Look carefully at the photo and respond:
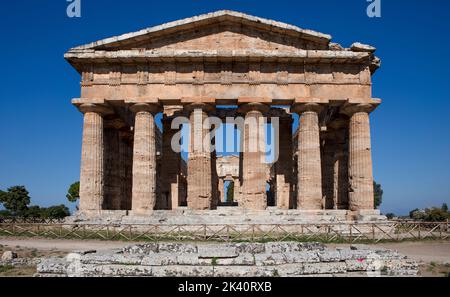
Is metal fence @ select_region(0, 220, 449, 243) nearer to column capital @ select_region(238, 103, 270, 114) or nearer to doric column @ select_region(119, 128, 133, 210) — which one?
column capital @ select_region(238, 103, 270, 114)

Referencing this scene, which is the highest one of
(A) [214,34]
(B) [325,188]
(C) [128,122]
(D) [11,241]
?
(A) [214,34]

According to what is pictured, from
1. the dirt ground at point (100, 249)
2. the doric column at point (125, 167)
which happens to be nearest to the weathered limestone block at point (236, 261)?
the dirt ground at point (100, 249)

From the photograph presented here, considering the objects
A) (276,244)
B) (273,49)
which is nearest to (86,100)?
(273,49)

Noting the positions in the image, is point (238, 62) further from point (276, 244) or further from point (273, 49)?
point (276, 244)

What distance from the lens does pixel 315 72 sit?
25422 millimetres

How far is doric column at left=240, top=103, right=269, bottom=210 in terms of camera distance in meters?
24.6

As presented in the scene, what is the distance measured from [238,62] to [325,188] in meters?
11.7

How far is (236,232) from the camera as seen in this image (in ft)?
68.3

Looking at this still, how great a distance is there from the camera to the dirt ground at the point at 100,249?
1116cm

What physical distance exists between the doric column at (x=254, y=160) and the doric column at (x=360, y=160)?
17.6 feet

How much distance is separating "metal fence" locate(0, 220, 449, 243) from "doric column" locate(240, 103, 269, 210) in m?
2.83

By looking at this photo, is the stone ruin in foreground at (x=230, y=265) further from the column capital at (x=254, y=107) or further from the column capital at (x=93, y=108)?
the column capital at (x=93, y=108)

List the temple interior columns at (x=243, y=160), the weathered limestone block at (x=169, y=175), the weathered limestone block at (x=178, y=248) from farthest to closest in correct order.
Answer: the weathered limestone block at (x=169, y=175) < the temple interior columns at (x=243, y=160) < the weathered limestone block at (x=178, y=248)

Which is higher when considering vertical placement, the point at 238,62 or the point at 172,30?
the point at 172,30
